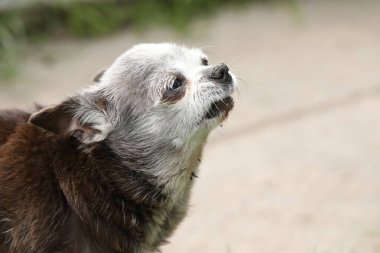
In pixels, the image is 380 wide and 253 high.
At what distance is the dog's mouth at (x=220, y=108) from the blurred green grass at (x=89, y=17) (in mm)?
3482

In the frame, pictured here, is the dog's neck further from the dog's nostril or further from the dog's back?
the dog's back

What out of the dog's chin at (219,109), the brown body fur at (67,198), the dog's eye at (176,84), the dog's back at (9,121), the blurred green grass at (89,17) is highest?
the dog's eye at (176,84)

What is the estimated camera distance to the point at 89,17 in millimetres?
7211

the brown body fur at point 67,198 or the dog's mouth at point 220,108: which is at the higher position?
the dog's mouth at point 220,108

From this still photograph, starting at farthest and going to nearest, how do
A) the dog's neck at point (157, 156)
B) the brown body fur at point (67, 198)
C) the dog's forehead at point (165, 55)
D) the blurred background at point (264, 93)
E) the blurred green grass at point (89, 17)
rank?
1. the blurred green grass at point (89, 17)
2. the blurred background at point (264, 93)
3. the dog's forehead at point (165, 55)
4. the dog's neck at point (157, 156)
5. the brown body fur at point (67, 198)

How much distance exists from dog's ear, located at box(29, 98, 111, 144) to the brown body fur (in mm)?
52

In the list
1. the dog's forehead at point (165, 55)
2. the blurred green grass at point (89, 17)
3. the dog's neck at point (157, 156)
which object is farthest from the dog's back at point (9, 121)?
the blurred green grass at point (89, 17)

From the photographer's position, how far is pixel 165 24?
24.1 ft

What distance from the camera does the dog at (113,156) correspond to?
147 inches

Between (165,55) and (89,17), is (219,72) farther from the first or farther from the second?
(89,17)

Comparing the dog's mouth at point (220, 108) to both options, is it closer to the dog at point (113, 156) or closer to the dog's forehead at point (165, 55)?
the dog at point (113, 156)

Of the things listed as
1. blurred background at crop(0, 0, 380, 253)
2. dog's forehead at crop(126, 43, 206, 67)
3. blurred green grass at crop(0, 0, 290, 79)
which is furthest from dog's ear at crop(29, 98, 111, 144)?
blurred green grass at crop(0, 0, 290, 79)

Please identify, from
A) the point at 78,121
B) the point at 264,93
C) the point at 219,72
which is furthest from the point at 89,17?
the point at 219,72

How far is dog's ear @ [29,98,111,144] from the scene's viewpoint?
12.2 ft
